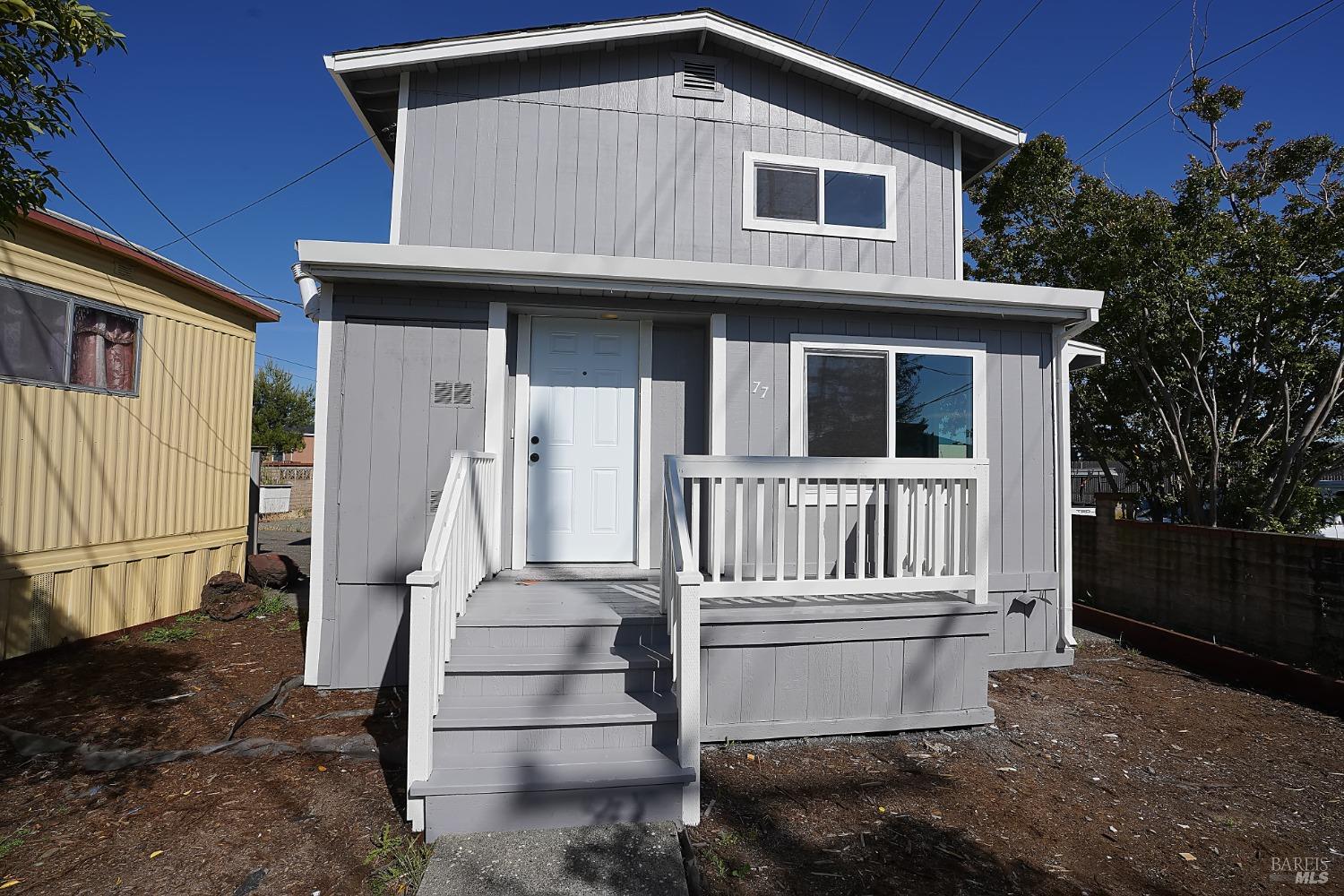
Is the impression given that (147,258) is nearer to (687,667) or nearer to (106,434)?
(106,434)

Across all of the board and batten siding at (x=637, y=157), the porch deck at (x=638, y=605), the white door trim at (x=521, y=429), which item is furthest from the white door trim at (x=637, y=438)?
the board and batten siding at (x=637, y=157)

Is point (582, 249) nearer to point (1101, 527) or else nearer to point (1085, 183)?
point (1101, 527)

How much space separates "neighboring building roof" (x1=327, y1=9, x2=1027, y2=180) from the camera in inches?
194

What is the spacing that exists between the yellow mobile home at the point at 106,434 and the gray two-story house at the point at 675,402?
2.12m

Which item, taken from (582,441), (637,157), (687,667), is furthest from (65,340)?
(687,667)

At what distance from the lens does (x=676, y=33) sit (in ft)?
17.7

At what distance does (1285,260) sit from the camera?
6355mm

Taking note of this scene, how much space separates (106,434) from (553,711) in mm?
5078

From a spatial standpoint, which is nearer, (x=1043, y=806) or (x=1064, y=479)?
(x=1043, y=806)

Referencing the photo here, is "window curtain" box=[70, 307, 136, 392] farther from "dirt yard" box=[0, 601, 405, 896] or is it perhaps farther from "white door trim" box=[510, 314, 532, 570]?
"white door trim" box=[510, 314, 532, 570]

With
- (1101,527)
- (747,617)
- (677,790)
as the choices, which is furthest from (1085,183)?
(677,790)

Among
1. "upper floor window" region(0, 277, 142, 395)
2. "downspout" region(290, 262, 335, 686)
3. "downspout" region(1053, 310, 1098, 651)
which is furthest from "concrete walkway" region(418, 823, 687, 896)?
"upper floor window" region(0, 277, 142, 395)

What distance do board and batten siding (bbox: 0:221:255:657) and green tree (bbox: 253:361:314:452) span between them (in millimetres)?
17872

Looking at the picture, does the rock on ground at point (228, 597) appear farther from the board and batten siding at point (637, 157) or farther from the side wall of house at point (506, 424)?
the board and batten siding at point (637, 157)
